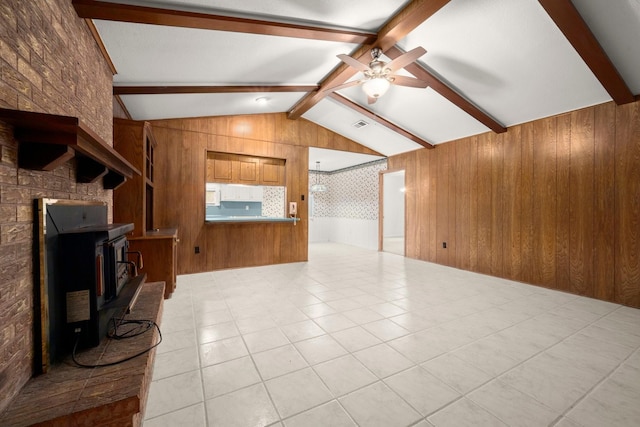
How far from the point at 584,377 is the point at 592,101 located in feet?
11.2

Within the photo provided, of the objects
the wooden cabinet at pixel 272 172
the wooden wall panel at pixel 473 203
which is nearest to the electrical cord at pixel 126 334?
the wooden cabinet at pixel 272 172

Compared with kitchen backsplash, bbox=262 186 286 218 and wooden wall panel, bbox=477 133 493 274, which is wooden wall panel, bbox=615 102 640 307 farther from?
kitchen backsplash, bbox=262 186 286 218

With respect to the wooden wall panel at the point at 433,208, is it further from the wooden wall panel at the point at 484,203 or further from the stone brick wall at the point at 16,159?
the stone brick wall at the point at 16,159

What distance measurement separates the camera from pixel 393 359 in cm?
197

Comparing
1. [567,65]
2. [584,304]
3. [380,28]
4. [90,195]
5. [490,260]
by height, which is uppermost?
[380,28]

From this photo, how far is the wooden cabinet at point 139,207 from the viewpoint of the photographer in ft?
9.89

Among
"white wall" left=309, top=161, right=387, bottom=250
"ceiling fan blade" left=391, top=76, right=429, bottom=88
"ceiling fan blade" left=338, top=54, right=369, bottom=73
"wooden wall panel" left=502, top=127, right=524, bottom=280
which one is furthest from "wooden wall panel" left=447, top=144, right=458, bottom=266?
"ceiling fan blade" left=338, top=54, right=369, bottom=73

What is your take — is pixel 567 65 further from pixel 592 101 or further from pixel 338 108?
pixel 338 108

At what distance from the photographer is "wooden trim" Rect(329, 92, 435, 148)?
14.7ft

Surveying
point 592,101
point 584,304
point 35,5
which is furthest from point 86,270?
point 592,101

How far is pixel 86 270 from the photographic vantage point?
1436 millimetres

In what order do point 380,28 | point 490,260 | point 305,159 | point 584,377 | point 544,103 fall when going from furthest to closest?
point 305,159, point 490,260, point 544,103, point 380,28, point 584,377

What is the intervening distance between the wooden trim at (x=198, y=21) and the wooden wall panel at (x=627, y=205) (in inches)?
133

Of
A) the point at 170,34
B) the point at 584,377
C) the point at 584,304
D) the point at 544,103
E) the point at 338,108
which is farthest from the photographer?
the point at 338,108
